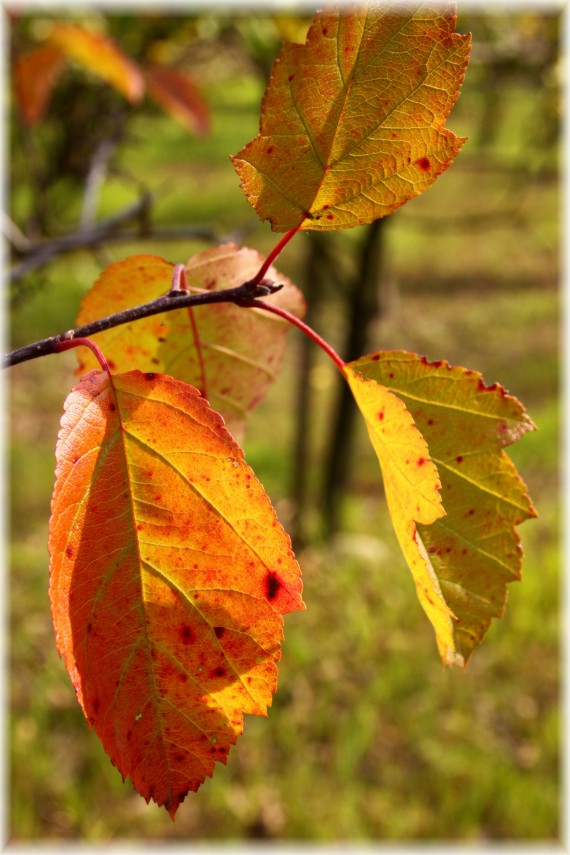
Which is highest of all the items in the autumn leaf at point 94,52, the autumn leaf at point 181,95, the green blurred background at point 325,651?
the autumn leaf at point 181,95

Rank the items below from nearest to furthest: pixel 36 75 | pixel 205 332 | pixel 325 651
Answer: pixel 205 332 → pixel 36 75 → pixel 325 651

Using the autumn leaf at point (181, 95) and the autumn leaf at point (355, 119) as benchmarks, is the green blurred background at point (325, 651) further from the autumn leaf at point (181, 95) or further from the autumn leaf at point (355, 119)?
the autumn leaf at point (355, 119)

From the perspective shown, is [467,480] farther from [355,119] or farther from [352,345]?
[352,345]

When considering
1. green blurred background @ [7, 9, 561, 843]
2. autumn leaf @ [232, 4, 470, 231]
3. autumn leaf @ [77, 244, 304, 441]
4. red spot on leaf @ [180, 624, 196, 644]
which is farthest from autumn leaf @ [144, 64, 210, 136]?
red spot on leaf @ [180, 624, 196, 644]

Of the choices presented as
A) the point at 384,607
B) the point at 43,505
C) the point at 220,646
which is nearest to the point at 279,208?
the point at 220,646

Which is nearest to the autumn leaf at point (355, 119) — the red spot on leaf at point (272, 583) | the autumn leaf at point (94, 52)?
the red spot on leaf at point (272, 583)

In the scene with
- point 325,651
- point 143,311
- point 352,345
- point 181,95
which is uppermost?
point 181,95

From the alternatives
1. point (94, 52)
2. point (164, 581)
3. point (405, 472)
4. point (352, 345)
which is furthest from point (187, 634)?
point (352, 345)
